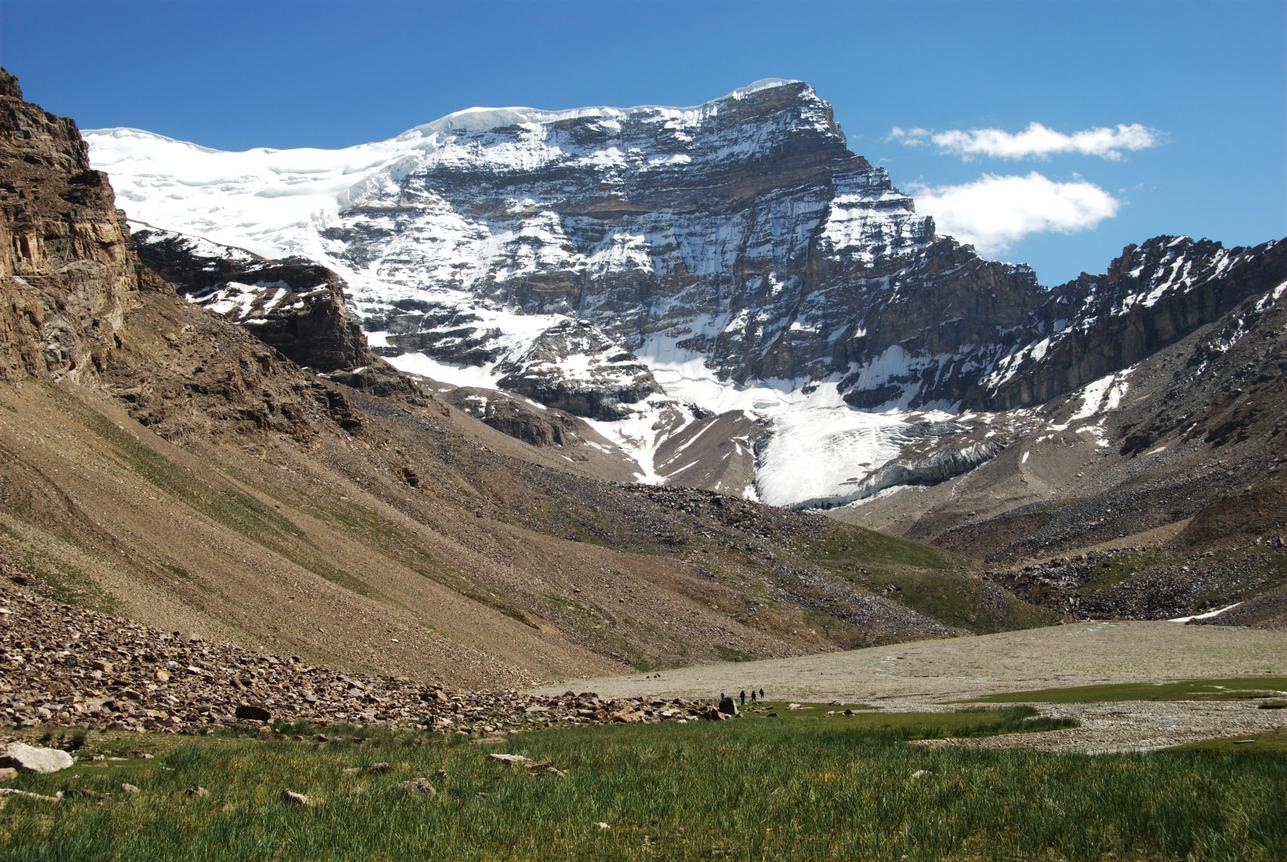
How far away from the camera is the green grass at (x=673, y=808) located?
14992 mm

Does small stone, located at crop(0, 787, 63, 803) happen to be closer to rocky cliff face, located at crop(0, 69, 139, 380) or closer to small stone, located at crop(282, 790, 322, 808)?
small stone, located at crop(282, 790, 322, 808)

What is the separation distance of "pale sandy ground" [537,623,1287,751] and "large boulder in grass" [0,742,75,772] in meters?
22.4

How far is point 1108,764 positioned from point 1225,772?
2.22 metres

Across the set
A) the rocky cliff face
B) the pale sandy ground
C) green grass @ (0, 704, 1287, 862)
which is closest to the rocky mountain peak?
the rocky cliff face

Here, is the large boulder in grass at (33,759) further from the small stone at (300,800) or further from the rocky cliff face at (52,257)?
the rocky cliff face at (52,257)

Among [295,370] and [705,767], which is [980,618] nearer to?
Result: [295,370]

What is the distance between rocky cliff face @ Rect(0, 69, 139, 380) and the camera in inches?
3329

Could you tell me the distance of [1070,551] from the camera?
19988 cm

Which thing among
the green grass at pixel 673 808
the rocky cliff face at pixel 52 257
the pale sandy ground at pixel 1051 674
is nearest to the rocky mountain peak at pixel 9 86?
the rocky cliff face at pixel 52 257

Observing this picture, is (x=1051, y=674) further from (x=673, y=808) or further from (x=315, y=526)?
(x=673, y=808)

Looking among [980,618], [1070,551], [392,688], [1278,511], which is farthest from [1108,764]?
[1070,551]

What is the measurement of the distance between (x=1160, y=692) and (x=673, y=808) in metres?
39.6

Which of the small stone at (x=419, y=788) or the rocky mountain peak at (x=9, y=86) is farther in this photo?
the rocky mountain peak at (x=9, y=86)

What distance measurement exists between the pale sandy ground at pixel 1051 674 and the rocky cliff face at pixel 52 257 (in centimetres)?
5020
